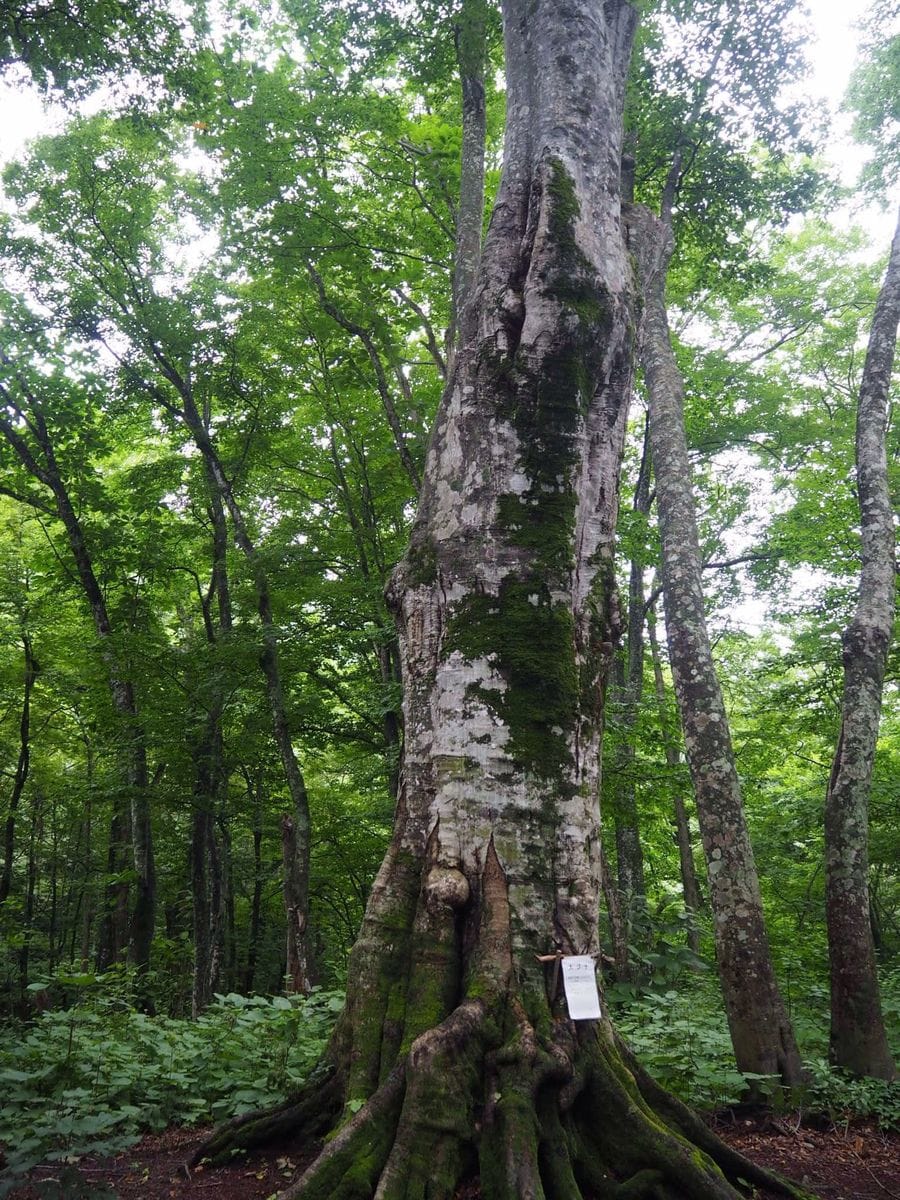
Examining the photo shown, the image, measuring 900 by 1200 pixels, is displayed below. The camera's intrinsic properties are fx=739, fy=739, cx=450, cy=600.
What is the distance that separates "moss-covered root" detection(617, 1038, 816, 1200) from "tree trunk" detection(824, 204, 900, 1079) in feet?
8.48

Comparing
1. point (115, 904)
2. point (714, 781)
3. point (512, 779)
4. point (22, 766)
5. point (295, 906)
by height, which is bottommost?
point (295, 906)

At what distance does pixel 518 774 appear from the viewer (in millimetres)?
2996

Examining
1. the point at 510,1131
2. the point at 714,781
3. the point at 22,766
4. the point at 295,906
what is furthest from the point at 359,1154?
the point at 22,766

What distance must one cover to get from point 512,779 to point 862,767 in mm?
4039

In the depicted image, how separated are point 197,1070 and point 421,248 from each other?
35.9 feet

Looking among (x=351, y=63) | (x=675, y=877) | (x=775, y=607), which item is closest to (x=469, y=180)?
(x=351, y=63)

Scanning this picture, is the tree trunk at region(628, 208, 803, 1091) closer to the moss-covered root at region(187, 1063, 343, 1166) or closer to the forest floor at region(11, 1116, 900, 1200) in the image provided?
the forest floor at region(11, 1116, 900, 1200)

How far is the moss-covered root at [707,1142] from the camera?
2.95 meters

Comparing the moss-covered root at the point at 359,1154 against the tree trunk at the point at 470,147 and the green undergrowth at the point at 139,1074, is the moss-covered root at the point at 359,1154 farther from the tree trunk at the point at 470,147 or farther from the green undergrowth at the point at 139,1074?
the tree trunk at the point at 470,147

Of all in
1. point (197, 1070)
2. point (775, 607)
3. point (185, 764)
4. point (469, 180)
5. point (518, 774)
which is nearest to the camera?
point (518, 774)

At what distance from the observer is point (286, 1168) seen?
292cm

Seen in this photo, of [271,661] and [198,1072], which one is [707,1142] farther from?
[271,661]

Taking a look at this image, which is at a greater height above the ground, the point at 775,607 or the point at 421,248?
the point at 421,248

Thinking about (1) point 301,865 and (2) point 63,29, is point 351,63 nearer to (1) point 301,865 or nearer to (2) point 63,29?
(2) point 63,29
